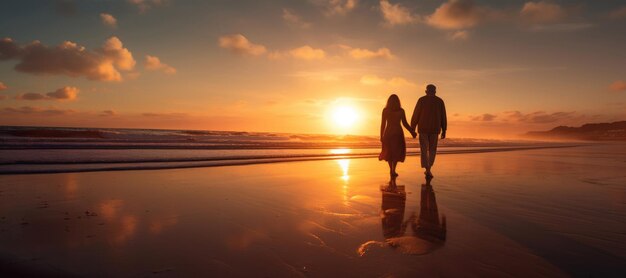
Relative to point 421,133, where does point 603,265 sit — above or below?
below

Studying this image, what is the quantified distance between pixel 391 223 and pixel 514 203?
2.59 metres

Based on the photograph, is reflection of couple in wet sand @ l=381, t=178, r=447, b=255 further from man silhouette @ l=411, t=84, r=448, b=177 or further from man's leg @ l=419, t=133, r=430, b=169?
man silhouette @ l=411, t=84, r=448, b=177

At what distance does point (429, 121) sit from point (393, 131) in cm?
103

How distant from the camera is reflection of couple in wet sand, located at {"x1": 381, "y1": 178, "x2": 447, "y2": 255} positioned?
10.5 feet

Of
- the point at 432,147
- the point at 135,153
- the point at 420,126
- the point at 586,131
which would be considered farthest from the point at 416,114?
the point at 586,131

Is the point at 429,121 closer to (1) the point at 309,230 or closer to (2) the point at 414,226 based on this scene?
(2) the point at 414,226

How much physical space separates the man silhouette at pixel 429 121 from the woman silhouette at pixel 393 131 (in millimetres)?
300

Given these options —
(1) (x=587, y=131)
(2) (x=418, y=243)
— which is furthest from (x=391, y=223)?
(1) (x=587, y=131)

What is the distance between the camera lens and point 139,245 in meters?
3.13

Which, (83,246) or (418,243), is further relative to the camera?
(418,243)

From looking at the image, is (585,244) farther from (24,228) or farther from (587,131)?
(587,131)

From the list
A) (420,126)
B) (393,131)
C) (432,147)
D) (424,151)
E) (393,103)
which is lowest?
(424,151)

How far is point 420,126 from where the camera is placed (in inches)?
358

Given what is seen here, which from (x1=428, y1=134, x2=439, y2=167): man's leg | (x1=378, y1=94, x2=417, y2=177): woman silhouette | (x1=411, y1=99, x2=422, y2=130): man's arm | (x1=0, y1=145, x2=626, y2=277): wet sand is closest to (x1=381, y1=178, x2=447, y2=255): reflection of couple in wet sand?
(x1=0, y1=145, x2=626, y2=277): wet sand
